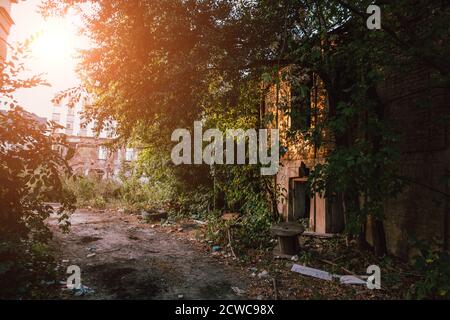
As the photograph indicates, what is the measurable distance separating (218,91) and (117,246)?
5.12 metres

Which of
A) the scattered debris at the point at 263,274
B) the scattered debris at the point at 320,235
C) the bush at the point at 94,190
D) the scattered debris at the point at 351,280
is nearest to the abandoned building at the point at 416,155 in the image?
the scattered debris at the point at 320,235

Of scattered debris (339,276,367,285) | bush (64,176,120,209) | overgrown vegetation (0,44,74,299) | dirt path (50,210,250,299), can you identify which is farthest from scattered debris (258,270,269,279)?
bush (64,176,120,209)

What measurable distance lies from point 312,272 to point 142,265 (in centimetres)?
358

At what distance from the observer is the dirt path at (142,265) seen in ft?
16.5

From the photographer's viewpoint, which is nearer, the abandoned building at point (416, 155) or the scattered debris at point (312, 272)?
the abandoned building at point (416, 155)

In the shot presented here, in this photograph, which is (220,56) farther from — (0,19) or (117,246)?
(0,19)

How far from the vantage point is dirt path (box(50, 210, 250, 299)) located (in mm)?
5016

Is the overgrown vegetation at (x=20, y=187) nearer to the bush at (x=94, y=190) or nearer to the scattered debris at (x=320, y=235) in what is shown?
the scattered debris at (x=320, y=235)

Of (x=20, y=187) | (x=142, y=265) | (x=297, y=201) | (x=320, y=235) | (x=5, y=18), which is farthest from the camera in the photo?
(x=5, y=18)

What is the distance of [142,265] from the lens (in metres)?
6.35

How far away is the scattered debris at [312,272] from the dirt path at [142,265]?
46.4 inches

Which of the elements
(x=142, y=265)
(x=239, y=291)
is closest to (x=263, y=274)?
(x=239, y=291)

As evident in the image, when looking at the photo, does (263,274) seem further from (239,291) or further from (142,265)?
(142,265)
